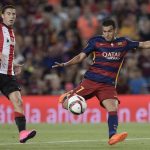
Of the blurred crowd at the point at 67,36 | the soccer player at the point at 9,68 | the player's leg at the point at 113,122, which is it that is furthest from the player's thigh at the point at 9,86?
the blurred crowd at the point at 67,36

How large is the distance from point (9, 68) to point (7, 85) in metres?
0.31

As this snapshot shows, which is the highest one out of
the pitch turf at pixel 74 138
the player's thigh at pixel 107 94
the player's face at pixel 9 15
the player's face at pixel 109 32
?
the player's face at pixel 9 15

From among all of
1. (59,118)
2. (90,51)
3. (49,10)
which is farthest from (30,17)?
(90,51)

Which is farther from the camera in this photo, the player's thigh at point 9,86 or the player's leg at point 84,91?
the player's leg at point 84,91

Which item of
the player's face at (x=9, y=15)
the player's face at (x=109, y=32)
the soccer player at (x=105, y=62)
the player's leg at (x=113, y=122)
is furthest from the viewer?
the soccer player at (x=105, y=62)

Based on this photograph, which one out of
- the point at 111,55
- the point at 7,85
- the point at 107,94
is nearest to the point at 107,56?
Result: the point at 111,55

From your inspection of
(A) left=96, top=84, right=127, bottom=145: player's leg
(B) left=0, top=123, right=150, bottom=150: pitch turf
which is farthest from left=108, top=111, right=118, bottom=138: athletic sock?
(B) left=0, top=123, right=150, bottom=150: pitch turf

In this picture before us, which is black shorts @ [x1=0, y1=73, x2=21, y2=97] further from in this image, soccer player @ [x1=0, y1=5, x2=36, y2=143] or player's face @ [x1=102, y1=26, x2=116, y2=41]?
player's face @ [x1=102, y1=26, x2=116, y2=41]

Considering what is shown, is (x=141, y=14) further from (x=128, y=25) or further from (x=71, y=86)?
(x=71, y=86)

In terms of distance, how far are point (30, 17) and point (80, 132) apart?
815 centimetres

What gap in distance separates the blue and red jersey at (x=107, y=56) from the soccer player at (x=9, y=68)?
1.27 m

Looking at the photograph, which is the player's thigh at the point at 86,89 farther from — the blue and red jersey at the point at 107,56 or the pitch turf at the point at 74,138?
the pitch turf at the point at 74,138

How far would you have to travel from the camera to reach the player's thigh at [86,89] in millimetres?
11820

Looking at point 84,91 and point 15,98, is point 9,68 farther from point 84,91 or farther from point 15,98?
point 84,91
